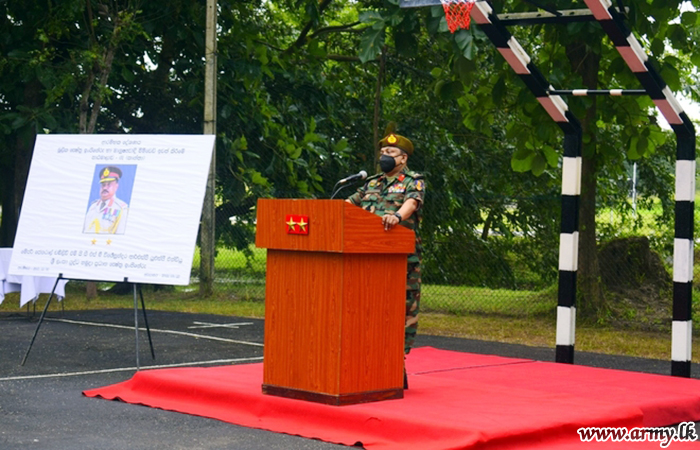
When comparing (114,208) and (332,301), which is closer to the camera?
(332,301)

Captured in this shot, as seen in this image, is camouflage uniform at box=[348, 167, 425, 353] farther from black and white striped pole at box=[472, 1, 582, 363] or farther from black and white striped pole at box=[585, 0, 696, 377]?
black and white striped pole at box=[585, 0, 696, 377]

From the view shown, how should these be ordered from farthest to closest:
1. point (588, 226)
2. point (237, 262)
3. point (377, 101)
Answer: point (377, 101) < point (237, 262) < point (588, 226)

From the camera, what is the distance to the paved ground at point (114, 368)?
5820mm

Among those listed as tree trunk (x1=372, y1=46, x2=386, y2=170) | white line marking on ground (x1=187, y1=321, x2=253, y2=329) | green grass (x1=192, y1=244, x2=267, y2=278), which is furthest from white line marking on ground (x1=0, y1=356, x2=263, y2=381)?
tree trunk (x1=372, y1=46, x2=386, y2=170)

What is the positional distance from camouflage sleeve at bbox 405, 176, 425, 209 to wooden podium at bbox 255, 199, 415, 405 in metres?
0.42

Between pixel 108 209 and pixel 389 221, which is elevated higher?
pixel 108 209

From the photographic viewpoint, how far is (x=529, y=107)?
11.7 m

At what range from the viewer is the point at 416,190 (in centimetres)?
704

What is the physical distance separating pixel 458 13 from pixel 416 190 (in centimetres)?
166

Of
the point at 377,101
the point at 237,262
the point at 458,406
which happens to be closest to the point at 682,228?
the point at 458,406

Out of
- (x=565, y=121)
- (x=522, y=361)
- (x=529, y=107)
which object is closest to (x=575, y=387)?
(x=522, y=361)

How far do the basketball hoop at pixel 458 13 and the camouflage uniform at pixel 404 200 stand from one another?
1397 millimetres

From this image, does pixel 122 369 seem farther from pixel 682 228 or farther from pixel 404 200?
pixel 682 228

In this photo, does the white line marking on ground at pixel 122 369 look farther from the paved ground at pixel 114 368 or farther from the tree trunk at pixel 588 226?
the tree trunk at pixel 588 226
